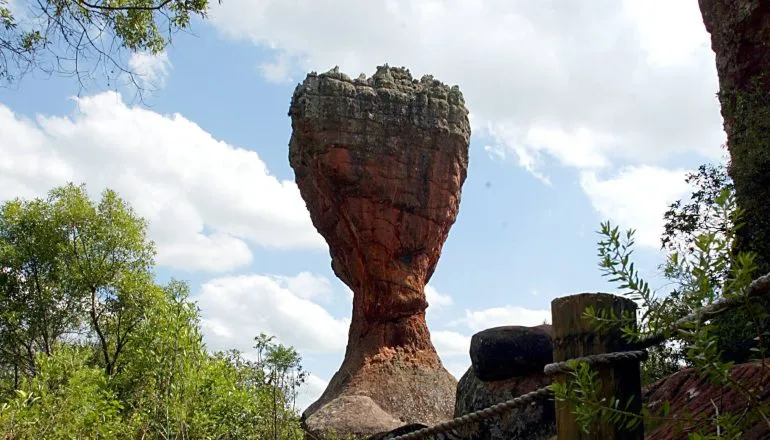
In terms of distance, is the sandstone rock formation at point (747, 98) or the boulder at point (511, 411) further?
the sandstone rock formation at point (747, 98)

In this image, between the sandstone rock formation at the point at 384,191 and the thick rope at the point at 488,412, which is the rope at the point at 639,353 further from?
the sandstone rock formation at the point at 384,191

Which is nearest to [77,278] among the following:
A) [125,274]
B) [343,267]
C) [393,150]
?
[125,274]

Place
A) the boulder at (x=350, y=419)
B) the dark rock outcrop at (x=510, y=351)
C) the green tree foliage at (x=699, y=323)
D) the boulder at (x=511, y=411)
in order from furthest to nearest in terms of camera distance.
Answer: the boulder at (x=350, y=419), the dark rock outcrop at (x=510, y=351), the boulder at (x=511, y=411), the green tree foliage at (x=699, y=323)

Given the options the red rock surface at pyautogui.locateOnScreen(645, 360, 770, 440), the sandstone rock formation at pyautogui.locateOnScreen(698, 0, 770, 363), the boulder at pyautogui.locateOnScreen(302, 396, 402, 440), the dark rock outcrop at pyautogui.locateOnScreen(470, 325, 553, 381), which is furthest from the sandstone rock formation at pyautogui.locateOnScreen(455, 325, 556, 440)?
the boulder at pyautogui.locateOnScreen(302, 396, 402, 440)

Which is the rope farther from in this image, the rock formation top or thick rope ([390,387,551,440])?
the rock formation top

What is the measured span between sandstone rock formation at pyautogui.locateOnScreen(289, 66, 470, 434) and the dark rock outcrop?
1583cm

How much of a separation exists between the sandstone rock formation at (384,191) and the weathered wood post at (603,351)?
2151 cm

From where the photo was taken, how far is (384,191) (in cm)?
2527

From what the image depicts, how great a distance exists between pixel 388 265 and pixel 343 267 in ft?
6.91

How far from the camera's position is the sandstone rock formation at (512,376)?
7.65 m

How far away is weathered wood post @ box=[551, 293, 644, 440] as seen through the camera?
2.55m

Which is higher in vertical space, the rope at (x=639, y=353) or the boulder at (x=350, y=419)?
the boulder at (x=350, y=419)

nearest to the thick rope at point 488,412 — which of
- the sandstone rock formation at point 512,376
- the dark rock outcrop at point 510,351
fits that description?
the sandstone rock formation at point 512,376

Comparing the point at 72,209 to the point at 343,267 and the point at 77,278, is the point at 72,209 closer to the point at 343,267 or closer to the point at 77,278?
the point at 77,278
